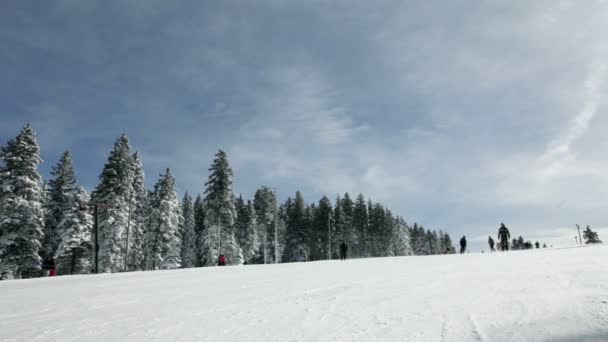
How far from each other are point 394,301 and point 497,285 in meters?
2.80

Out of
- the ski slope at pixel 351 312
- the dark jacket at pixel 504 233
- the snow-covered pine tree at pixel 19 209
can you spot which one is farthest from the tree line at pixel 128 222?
the ski slope at pixel 351 312

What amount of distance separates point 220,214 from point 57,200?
18.0 m

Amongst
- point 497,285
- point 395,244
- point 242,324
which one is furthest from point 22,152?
point 395,244

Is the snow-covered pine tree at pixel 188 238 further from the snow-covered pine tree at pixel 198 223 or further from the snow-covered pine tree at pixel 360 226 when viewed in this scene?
the snow-covered pine tree at pixel 360 226

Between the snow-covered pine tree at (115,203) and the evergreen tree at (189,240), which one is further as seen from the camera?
the evergreen tree at (189,240)

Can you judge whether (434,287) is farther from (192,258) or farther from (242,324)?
(192,258)

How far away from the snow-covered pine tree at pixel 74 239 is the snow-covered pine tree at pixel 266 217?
37.5m

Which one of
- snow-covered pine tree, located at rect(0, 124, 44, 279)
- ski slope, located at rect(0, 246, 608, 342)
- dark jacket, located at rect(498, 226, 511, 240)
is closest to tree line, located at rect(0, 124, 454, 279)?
snow-covered pine tree, located at rect(0, 124, 44, 279)

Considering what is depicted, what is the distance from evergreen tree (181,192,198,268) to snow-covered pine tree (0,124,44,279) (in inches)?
1103

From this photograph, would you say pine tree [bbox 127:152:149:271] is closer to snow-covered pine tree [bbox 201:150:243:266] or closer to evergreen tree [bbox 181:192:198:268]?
snow-covered pine tree [bbox 201:150:243:266]

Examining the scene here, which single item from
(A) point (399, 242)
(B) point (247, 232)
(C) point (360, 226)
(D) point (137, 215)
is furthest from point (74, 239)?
(A) point (399, 242)

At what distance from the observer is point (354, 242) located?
80.1 metres

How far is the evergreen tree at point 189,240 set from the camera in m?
63.2

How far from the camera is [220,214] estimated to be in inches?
1832
